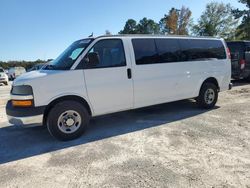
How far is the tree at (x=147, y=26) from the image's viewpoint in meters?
74.8

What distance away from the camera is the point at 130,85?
550cm

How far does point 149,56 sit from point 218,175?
3.25 m

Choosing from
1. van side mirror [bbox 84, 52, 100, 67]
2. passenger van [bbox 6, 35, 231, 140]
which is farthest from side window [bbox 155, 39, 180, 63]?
van side mirror [bbox 84, 52, 100, 67]

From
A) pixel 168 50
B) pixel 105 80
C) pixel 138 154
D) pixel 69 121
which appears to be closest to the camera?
pixel 138 154

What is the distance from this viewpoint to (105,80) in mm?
5172

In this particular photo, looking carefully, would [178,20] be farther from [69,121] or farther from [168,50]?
[69,121]

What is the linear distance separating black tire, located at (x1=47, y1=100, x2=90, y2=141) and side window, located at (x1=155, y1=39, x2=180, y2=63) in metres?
2.35

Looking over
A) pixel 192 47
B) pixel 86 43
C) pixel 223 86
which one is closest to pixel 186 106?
pixel 223 86

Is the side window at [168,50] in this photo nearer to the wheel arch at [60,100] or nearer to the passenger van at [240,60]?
the wheel arch at [60,100]

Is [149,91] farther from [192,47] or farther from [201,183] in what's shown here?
[201,183]

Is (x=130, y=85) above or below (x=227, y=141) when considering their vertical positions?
above

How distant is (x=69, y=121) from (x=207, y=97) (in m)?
4.17

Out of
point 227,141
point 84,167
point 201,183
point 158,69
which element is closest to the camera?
point 201,183

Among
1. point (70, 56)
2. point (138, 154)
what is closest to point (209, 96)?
point (138, 154)
